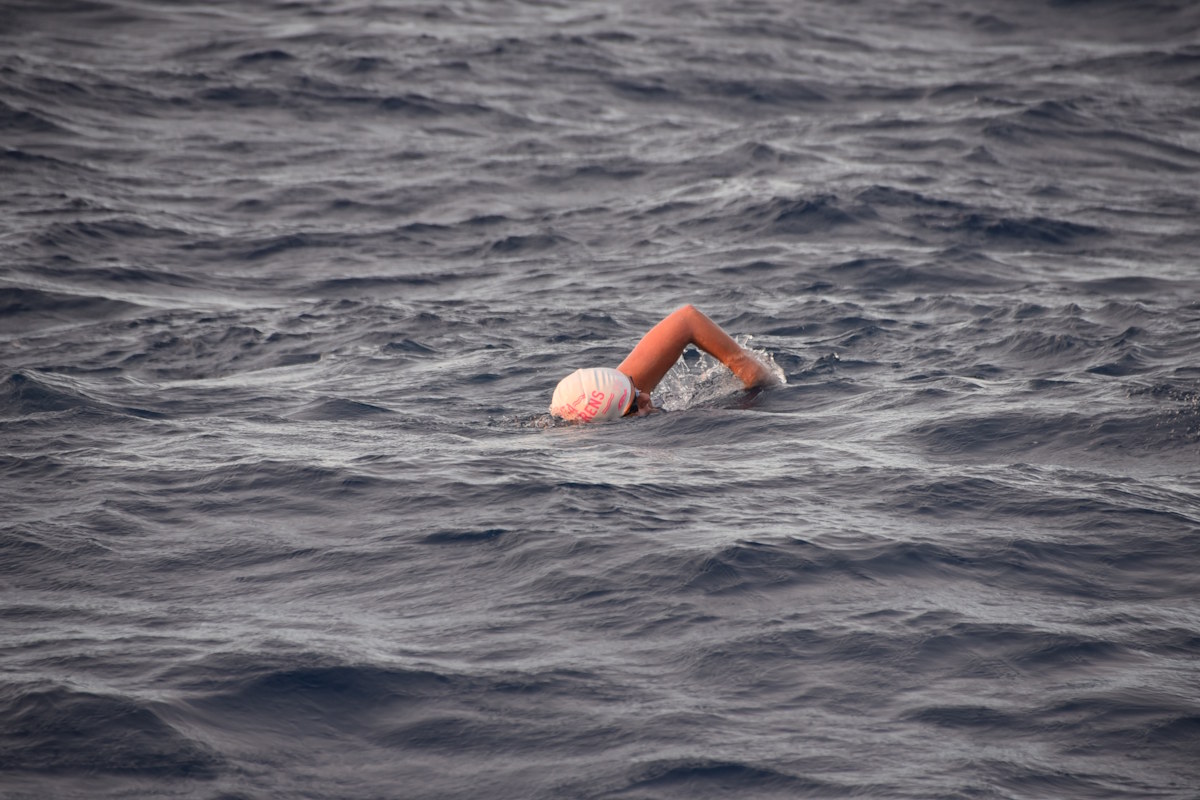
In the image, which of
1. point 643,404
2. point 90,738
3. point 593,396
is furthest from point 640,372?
point 90,738

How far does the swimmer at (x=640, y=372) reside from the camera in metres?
9.33

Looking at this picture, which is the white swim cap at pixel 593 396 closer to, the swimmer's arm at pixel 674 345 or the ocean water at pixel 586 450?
the swimmer's arm at pixel 674 345

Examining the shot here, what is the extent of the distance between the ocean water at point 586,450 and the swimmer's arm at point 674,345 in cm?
39

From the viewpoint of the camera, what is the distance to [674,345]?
9.59 m

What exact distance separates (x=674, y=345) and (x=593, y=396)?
2.64 ft

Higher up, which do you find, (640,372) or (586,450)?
(640,372)

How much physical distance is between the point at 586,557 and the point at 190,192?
41.8ft

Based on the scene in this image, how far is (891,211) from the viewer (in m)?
16.1

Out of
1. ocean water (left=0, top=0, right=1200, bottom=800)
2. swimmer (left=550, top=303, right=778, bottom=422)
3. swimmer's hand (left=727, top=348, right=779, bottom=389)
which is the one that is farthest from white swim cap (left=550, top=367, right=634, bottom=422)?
swimmer's hand (left=727, top=348, right=779, bottom=389)

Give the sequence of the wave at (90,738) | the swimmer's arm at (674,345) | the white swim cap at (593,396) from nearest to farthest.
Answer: the wave at (90,738) → the white swim cap at (593,396) → the swimmer's arm at (674,345)

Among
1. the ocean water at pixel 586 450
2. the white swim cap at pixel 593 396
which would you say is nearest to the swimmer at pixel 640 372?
the white swim cap at pixel 593 396

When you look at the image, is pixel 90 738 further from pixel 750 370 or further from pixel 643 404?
pixel 750 370

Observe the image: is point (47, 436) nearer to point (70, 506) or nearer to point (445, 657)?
point (70, 506)

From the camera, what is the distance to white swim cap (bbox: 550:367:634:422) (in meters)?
9.31
